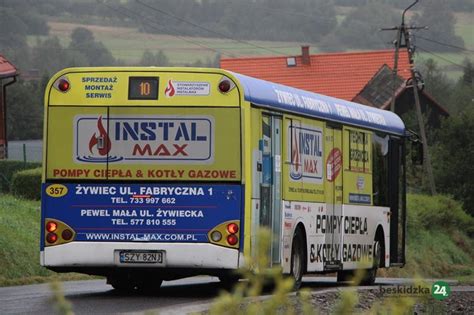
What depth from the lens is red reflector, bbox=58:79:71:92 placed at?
1722 cm

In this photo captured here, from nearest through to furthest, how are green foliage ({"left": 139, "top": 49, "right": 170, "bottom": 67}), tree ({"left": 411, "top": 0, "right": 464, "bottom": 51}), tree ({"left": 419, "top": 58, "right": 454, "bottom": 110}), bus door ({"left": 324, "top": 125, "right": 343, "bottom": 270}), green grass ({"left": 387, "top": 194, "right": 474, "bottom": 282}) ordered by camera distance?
bus door ({"left": 324, "top": 125, "right": 343, "bottom": 270}) → green grass ({"left": 387, "top": 194, "right": 474, "bottom": 282}) → tree ({"left": 419, "top": 58, "right": 454, "bottom": 110}) → green foliage ({"left": 139, "top": 49, "right": 170, "bottom": 67}) → tree ({"left": 411, "top": 0, "right": 464, "bottom": 51})

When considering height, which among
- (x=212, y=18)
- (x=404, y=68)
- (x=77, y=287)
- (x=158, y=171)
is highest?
(x=212, y=18)

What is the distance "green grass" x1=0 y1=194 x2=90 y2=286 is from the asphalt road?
1.94 metres

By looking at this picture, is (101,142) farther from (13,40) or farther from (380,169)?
(13,40)

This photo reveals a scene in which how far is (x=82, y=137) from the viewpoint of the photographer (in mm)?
17078

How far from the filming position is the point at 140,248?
1686 cm

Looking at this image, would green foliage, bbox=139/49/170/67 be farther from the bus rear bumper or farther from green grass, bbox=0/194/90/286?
the bus rear bumper

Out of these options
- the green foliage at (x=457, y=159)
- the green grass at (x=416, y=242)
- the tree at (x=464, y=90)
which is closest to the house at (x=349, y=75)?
the tree at (x=464, y=90)

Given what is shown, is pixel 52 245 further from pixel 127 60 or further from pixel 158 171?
pixel 127 60

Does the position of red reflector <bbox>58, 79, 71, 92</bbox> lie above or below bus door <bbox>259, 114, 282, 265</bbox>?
above

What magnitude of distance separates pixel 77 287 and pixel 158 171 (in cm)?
474

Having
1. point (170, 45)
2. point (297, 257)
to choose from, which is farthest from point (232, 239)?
point (170, 45)

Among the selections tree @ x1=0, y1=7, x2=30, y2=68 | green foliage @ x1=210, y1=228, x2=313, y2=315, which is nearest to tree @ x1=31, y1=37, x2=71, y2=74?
tree @ x1=0, y1=7, x2=30, y2=68

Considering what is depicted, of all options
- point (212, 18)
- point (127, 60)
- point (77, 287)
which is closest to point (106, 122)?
point (77, 287)
